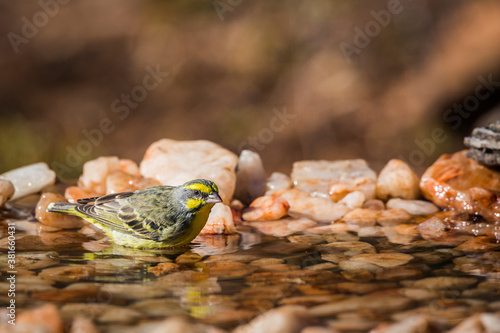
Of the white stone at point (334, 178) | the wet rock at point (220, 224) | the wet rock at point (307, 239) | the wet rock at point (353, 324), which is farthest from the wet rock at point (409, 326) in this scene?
the white stone at point (334, 178)

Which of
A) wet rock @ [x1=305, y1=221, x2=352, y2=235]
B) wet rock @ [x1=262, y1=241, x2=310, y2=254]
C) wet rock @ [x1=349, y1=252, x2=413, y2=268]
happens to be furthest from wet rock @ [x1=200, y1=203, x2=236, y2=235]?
wet rock @ [x1=349, y1=252, x2=413, y2=268]

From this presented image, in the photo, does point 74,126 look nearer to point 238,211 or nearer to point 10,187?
point 10,187

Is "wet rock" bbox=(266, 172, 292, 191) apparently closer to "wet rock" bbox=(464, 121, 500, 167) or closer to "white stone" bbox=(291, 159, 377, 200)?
"white stone" bbox=(291, 159, 377, 200)

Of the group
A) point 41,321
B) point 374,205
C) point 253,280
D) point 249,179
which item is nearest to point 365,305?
point 253,280

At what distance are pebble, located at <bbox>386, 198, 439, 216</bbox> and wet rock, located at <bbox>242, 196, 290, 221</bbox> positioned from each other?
3.12 ft

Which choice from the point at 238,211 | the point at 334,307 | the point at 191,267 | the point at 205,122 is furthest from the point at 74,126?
the point at 334,307

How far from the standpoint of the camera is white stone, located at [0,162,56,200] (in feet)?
17.2

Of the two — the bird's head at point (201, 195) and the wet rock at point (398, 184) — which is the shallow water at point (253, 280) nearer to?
the bird's head at point (201, 195)

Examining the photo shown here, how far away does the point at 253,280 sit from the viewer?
10.4 feet

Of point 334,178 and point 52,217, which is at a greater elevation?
point 334,178

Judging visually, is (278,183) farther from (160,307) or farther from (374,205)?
(160,307)

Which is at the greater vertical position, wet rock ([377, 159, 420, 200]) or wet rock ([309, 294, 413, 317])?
wet rock ([377, 159, 420, 200])

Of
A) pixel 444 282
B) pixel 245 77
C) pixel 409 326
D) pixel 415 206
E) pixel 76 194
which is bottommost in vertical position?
pixel 409 326

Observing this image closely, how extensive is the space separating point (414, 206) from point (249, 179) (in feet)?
4.83
